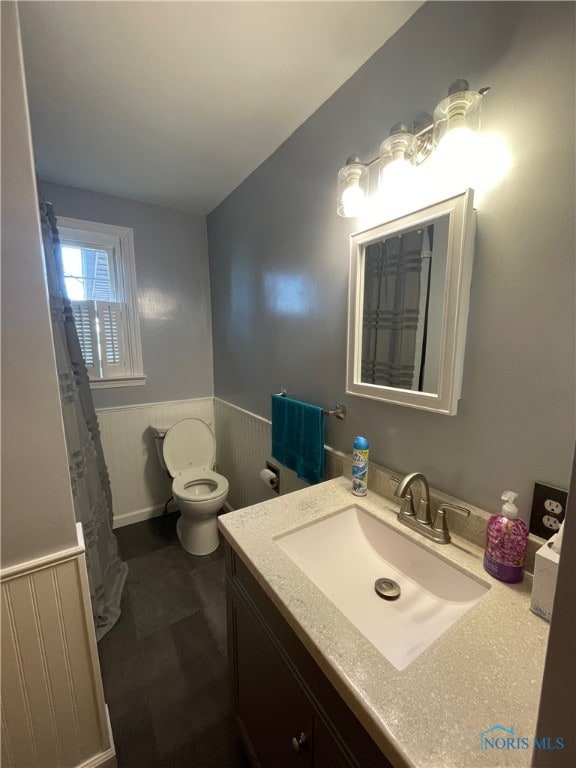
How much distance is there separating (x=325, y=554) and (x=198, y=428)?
1.62 m

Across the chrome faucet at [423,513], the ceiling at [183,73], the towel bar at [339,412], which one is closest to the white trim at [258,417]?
the towel bar at [339,412]

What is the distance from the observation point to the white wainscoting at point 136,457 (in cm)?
224

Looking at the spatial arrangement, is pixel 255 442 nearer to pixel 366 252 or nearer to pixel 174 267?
pixel 366 252

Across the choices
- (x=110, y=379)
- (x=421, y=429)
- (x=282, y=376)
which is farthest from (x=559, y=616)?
(x=110, y=379)

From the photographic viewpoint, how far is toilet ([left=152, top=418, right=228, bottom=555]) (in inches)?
75.7

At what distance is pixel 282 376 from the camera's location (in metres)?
1.67

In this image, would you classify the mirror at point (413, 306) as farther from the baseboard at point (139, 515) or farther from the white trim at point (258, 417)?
the baseboard at point (139, 515)

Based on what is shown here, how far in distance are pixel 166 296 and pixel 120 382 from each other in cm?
73

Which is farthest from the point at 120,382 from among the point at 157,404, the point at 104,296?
the point at 104,296

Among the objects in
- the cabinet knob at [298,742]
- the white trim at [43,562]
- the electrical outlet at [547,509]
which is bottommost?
the cabinet knob at [298,742]

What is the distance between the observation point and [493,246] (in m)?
0.78

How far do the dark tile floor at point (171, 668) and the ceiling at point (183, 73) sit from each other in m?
2.40

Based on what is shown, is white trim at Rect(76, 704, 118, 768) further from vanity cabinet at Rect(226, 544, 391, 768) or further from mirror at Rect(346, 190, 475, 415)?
mirror at Rect(346, 190, 475, 415)

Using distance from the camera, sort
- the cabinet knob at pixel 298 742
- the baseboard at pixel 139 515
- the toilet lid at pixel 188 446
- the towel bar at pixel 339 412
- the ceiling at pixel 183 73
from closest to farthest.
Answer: the cabinet knob at pixel 298 742 < the ceiling at pixel 183 73 < the towel bar at pixel 339 412 < the toilet lid at pixel 188 446 < the baseboard at pixel 139 515
